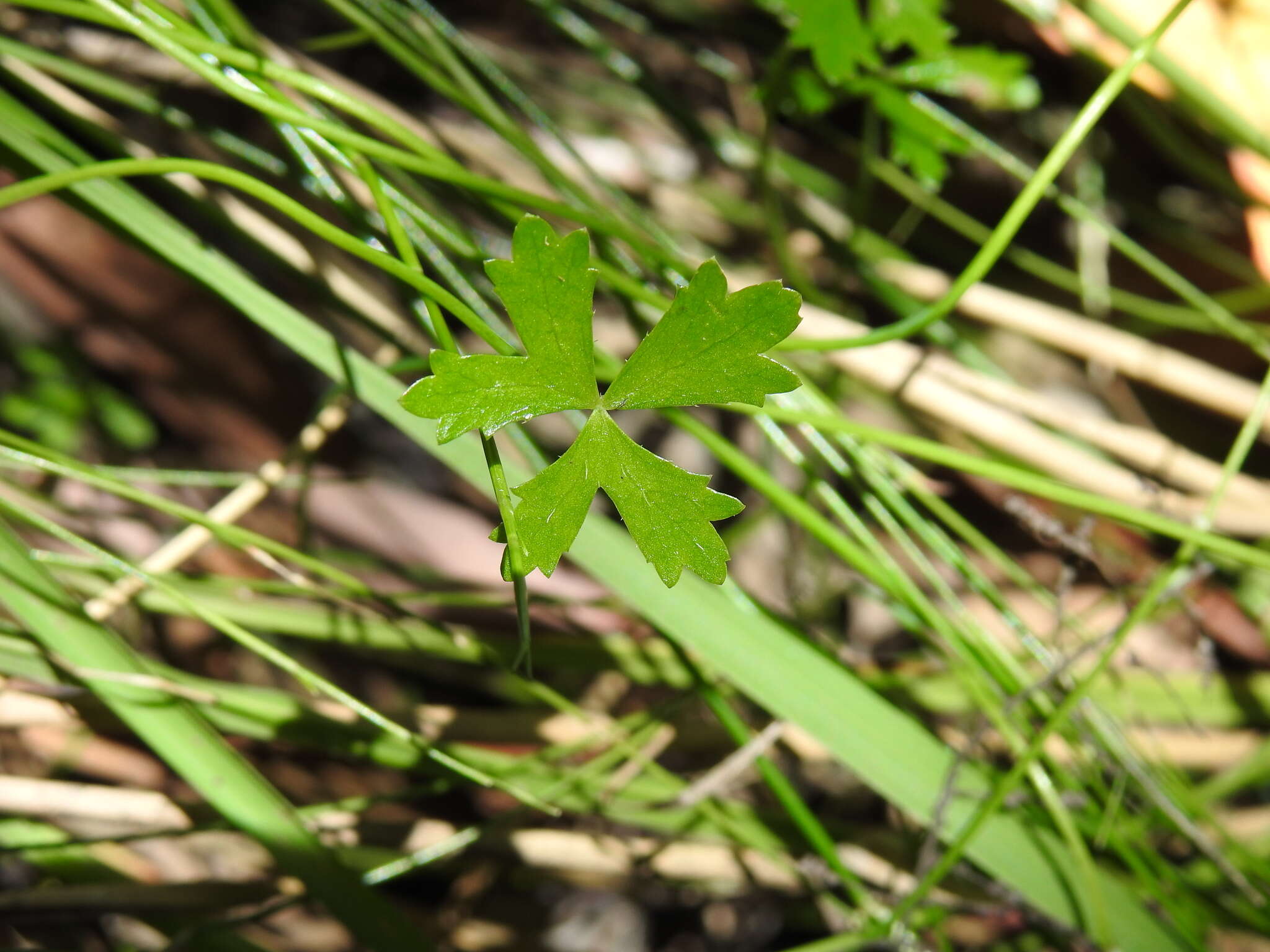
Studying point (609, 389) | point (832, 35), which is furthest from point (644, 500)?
point (832, 35)

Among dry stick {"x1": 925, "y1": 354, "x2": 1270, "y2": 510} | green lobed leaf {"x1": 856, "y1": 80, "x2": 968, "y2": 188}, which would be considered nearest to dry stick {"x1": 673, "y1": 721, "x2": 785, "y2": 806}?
dry stick {"x1": 925, "y1": 354, "x2": 1270, "y2": 510}

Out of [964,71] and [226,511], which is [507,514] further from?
[964,71]

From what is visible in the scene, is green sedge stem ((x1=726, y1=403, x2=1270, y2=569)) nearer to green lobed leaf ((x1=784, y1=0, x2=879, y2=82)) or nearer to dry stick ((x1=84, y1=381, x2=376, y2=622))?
green lobed leaf ((x1=784, y1=0, x2=879, y2=82))

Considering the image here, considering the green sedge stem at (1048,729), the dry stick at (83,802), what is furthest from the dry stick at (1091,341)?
the dry stick at (83,802)

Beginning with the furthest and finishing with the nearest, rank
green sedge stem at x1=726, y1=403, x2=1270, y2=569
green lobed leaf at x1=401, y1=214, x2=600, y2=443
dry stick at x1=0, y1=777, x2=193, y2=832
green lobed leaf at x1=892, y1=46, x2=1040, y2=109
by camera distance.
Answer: green lobed leaf at x1=892, y1=46, x2=1040, y2=109, dry stick at x1=0, y1=777, x2=193, y2=832, green sedge stem at x1=726, y1=403, x2=1270, y2=569, green lobed leaf at x1=401, y1=214, x2=600, y2=443

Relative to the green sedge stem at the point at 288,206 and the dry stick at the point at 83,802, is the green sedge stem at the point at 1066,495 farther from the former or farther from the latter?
the dry stick at the point at 83,802

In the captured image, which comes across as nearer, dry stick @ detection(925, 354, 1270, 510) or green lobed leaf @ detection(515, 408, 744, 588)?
green lobed leaf @ detection(515, 408, 744, 588)

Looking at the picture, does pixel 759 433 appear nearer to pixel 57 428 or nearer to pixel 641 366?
pixel 641 366
